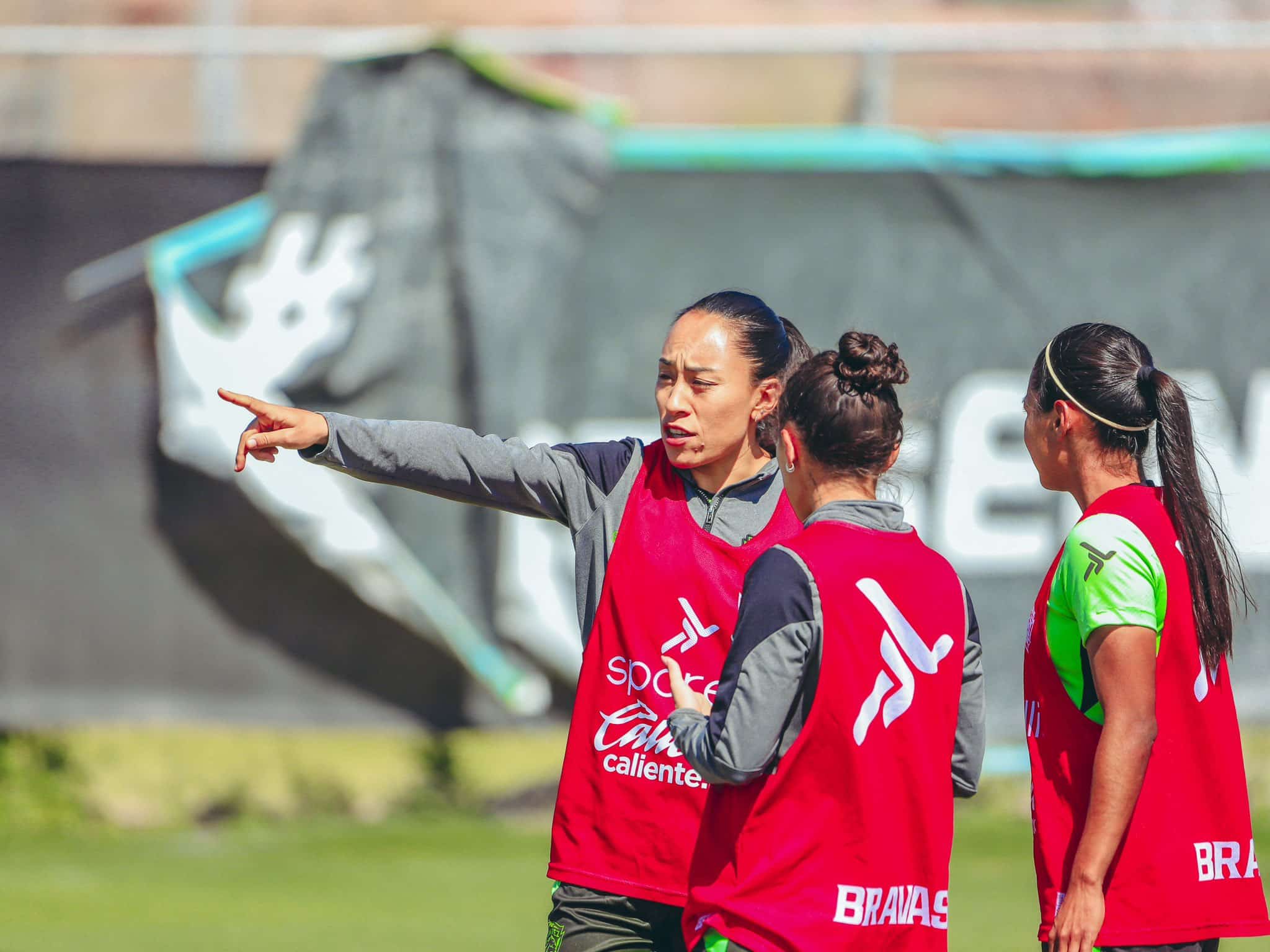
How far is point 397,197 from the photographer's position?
5.95m

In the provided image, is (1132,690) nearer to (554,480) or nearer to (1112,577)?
(1112,577)

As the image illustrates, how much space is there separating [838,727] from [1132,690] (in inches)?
Result: 21.3

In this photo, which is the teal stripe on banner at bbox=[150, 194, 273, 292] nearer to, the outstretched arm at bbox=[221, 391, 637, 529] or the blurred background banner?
the blurred background banner

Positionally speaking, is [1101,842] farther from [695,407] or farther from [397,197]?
[397,197]

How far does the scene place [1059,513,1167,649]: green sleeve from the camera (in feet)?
7.71

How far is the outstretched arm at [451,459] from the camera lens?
2.50m

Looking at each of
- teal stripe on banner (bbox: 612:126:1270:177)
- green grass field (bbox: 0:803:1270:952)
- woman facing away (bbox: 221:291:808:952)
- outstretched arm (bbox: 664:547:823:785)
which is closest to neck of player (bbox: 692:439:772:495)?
woman facing away (bbox: 221:291:808:952)

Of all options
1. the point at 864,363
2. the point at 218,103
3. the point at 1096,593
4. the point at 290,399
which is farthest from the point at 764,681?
the point at 218,103

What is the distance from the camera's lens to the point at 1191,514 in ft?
8.10

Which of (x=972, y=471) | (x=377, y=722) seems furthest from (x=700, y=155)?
(x=377, y=722)

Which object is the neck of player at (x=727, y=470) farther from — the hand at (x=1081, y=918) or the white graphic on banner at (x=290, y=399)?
the white graphic on banner at (x=290, y=399)

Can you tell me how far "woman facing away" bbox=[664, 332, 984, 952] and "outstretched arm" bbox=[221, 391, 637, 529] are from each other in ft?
1.87

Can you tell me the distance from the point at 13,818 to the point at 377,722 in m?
1.55

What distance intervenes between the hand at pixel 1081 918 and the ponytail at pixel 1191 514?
437mm
